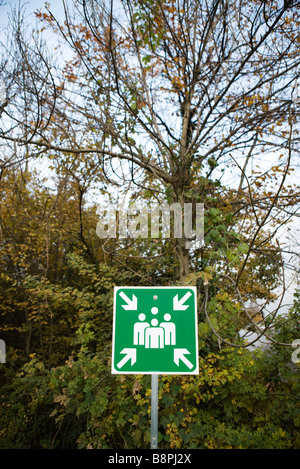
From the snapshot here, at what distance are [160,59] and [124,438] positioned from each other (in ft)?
17.2

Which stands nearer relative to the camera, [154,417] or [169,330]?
[154,417]

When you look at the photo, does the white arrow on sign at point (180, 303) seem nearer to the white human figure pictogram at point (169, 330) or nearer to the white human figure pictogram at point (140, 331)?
the white human figure pictogram at point (169, 330)

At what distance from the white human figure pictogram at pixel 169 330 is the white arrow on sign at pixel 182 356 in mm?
49

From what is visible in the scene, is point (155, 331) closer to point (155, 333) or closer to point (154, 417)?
point (155, 333)

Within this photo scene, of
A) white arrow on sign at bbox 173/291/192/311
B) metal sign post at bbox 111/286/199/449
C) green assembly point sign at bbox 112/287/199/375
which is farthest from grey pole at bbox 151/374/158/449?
white arrow on sign at bbox 173/291/192/311

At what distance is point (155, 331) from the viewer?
1560mm

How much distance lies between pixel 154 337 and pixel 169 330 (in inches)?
3.7

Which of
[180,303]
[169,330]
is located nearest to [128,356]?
[169,330]

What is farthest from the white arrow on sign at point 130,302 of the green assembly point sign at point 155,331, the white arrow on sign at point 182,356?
the white arrow on sign at point 182,356

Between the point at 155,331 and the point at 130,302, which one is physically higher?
the point at 130,302

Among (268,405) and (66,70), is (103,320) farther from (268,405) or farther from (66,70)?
(66,70)

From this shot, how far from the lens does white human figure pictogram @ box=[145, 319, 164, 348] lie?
1.53m

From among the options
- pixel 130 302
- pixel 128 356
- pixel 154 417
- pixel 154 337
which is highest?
pixel 130 302

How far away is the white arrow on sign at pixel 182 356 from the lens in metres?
1.51
